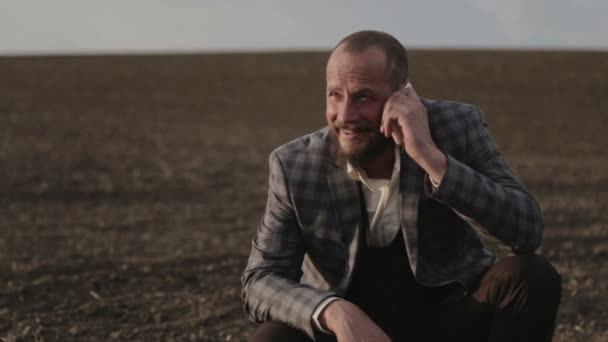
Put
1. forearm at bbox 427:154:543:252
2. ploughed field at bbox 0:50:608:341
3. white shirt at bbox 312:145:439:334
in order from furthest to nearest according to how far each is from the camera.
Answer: ploughed field at bbox 0:50:608:341
white shirt at bbox 312:145:439:334
forearm at bbox 427:154:543:252

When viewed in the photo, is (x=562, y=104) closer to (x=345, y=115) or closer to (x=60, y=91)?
(x=60, y=91)

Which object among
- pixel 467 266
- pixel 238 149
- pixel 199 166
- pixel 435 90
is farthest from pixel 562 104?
pixel 467 266

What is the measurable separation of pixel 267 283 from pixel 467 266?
0.89m

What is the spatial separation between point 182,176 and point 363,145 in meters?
11.4

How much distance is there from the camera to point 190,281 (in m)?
7.46

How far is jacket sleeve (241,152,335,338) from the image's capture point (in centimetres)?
373

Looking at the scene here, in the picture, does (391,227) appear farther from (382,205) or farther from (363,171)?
(363,171)

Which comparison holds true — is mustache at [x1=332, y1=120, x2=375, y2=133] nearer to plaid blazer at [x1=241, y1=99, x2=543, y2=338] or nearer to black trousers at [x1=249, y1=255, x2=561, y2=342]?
plaid blazer at [x1=241, y1=99, x2=543, y2=338]

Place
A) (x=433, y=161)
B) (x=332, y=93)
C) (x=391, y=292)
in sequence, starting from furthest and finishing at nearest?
(x=391, y=292)
(x=332, y=93)
(x=433, y=161)

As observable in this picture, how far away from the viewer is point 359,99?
3750 millimetres

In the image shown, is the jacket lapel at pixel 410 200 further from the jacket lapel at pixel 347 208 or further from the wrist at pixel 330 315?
the wrist at pixel 330 315

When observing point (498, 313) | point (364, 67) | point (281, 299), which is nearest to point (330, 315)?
point (281, 299)

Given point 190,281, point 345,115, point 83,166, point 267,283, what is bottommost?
point 83,166

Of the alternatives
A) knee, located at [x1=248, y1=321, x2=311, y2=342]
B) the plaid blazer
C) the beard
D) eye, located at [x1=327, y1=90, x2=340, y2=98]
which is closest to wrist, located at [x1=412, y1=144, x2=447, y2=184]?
the plaid blazer
